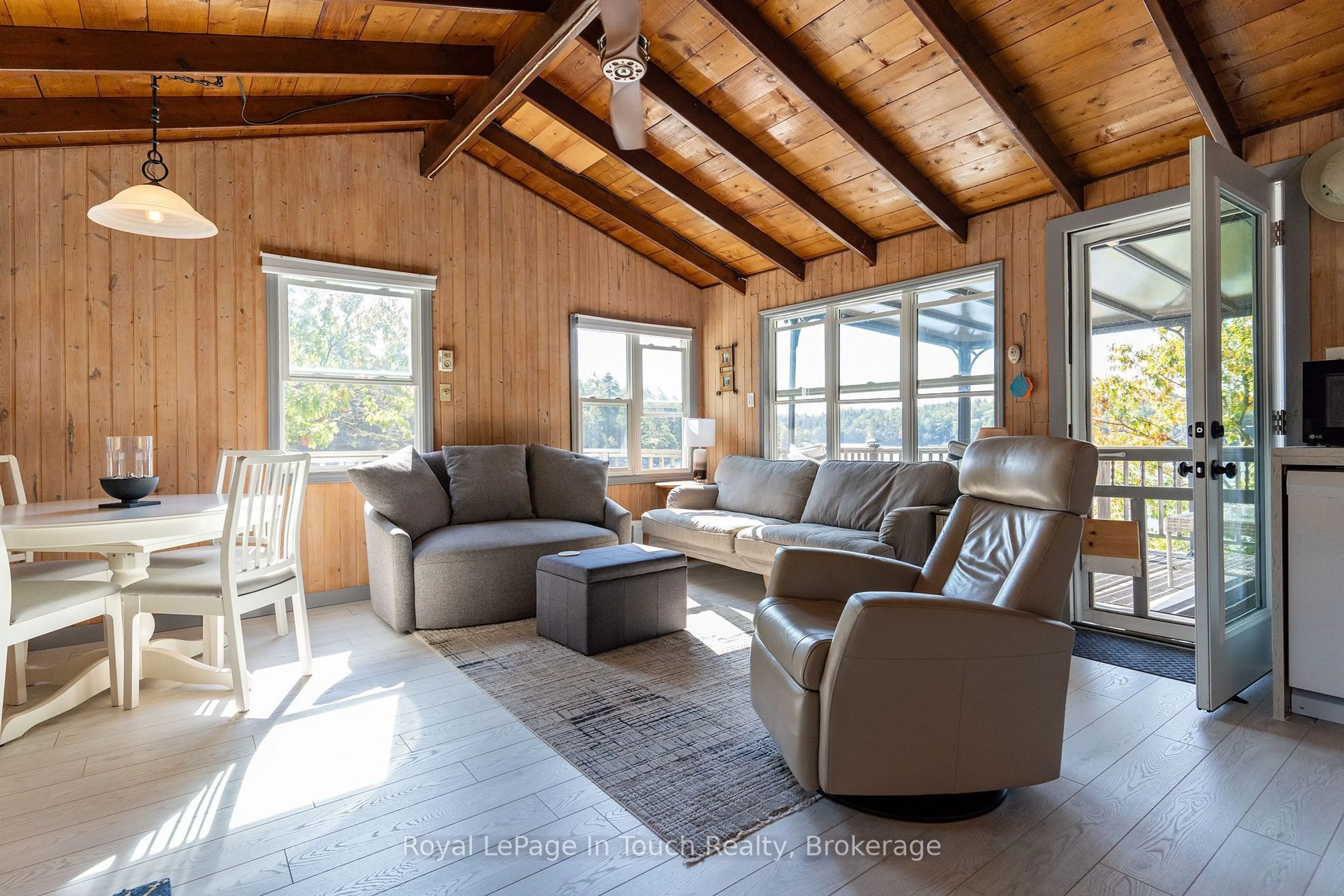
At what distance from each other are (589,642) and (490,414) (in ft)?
7.55

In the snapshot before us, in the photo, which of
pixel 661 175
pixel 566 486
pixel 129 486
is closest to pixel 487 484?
pixel 566 486

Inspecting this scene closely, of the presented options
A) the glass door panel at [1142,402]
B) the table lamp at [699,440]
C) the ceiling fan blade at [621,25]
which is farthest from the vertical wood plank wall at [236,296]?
the glass door panel at [1142,402]

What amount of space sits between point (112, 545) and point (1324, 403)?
15.3 ft

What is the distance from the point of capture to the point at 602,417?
18.2ft

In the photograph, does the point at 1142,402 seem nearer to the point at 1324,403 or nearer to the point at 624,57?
the point at 1324,403

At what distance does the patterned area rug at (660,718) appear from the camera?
1.88 metres

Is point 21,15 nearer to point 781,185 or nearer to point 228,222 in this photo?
point 228,222

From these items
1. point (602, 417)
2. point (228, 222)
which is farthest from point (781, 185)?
point (228, 222)

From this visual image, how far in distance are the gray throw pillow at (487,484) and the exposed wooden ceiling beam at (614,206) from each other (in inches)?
78.6

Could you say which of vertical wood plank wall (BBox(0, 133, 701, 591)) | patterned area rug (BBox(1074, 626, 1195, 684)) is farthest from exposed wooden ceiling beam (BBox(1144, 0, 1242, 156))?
vertical wood plank wall (BBox(0, 133, 701, 591))

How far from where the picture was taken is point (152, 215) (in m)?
2.64

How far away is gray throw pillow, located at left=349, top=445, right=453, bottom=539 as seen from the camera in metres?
3.77

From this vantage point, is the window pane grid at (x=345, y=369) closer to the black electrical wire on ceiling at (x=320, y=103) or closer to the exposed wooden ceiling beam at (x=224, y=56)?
the black electrical wire on ceiling at (x=320, y=103)

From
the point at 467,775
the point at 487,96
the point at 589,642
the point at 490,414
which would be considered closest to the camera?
the point at 467,775
